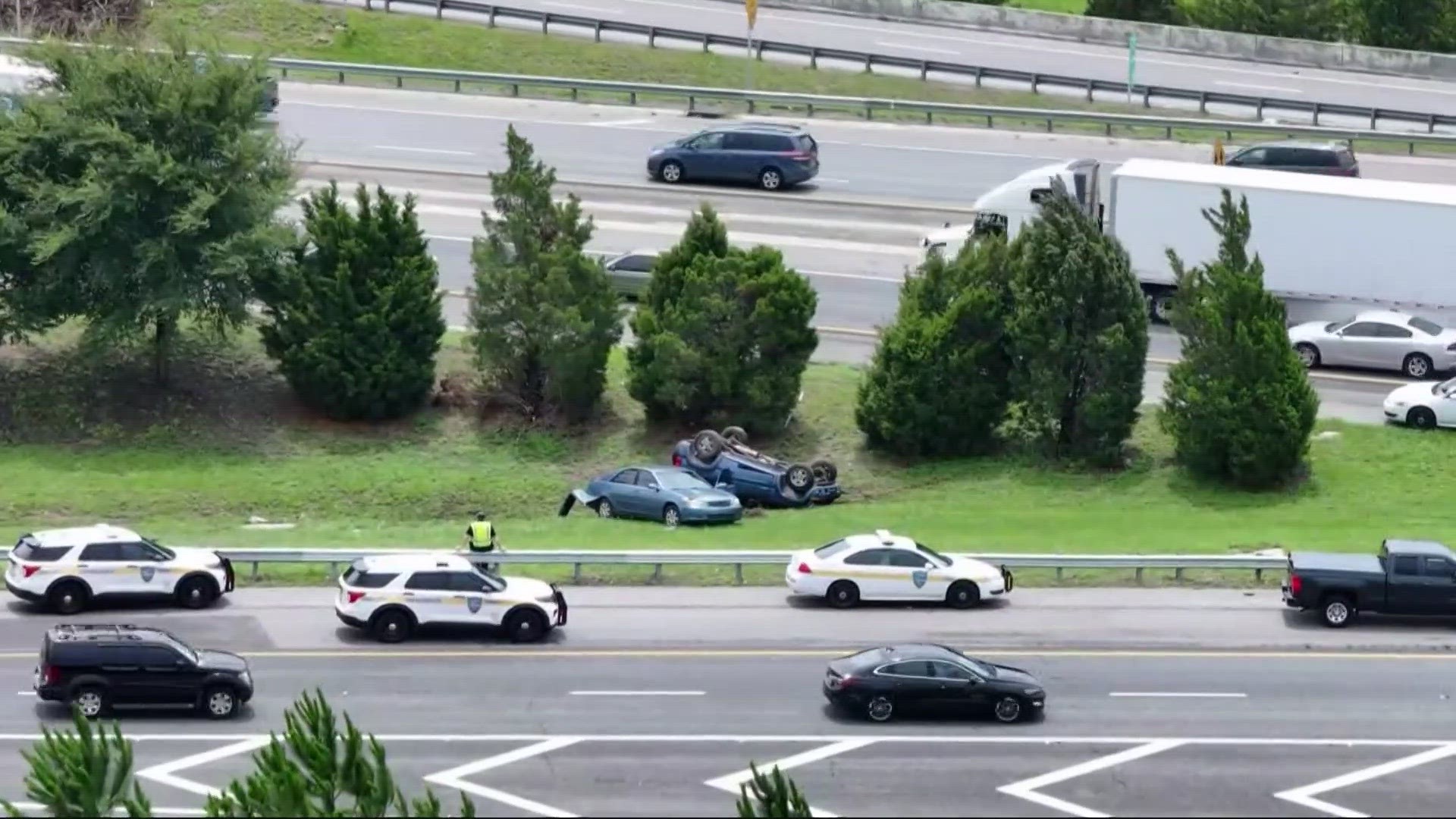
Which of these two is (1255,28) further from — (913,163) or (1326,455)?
(1326,455)

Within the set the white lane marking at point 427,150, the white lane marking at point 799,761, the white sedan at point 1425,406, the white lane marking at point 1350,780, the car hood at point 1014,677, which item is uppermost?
the white lane marking at point 427,150

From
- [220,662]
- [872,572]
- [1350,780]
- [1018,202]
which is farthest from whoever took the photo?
[1018,202]

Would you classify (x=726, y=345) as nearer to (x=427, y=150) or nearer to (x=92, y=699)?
(x=427, y=150)

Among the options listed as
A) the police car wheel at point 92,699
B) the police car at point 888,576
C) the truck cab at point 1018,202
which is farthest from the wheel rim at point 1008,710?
the truck cab at point 1018,202

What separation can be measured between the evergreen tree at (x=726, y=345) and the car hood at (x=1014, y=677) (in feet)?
49.1

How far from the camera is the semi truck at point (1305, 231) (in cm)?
4725

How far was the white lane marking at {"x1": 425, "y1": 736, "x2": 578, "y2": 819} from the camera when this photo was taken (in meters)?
25.6

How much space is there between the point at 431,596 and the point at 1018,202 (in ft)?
74.6

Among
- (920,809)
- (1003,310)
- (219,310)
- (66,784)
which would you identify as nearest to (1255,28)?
(1003,310)

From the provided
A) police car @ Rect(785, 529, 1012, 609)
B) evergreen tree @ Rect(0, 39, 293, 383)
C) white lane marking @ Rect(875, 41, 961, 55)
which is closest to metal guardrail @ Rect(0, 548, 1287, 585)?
police car @ Rect(785, 529, 1012, 609)

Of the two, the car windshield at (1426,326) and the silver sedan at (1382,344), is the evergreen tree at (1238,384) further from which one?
the car windshield at (1426,326)

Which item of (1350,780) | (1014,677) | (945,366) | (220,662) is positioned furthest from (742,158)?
(1350,780)

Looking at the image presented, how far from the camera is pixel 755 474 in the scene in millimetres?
40750

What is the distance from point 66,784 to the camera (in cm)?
1518
